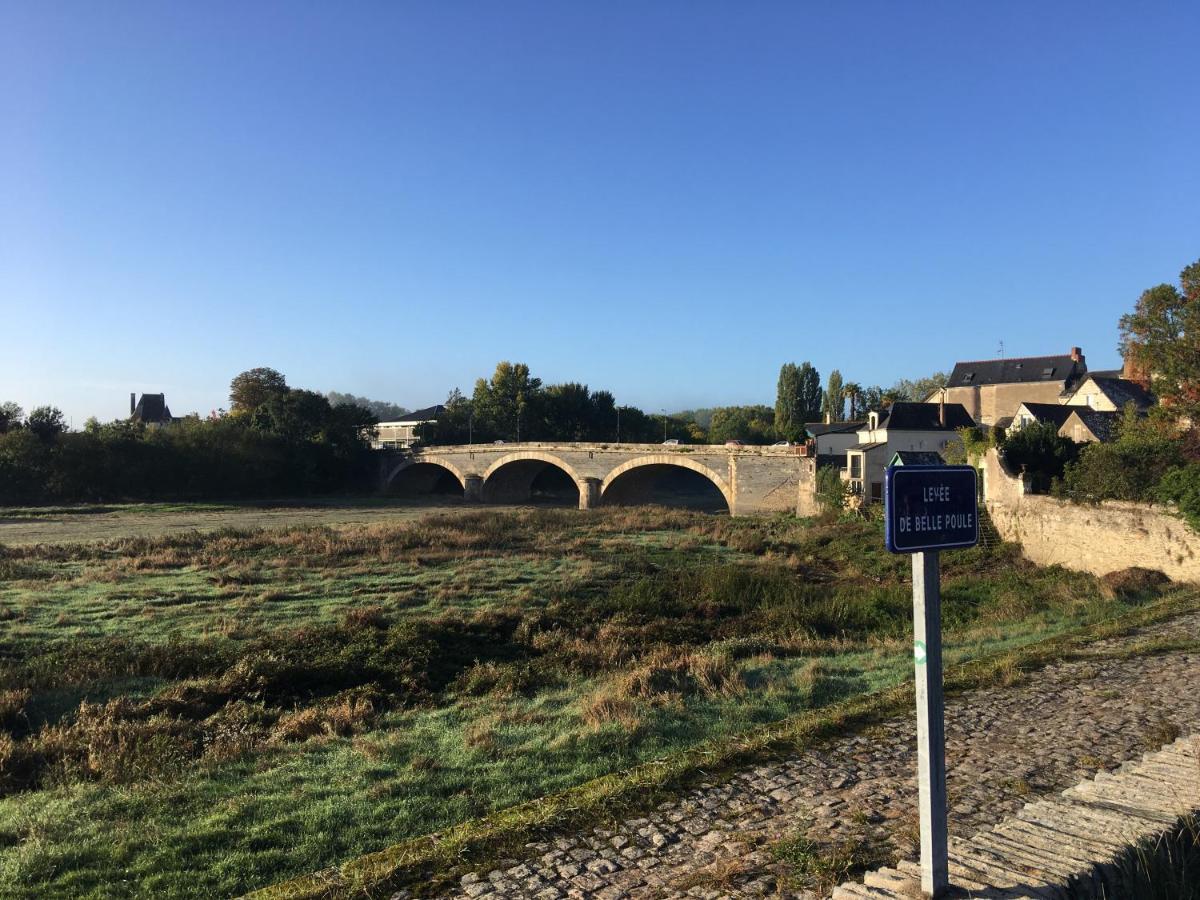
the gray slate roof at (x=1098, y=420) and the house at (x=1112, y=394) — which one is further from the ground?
the house at (x=1112, y=394)

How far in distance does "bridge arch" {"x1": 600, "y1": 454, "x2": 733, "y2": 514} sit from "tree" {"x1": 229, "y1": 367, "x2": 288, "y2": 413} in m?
43.7

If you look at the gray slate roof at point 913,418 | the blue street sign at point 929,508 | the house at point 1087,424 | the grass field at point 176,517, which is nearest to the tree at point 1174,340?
the house at point 1087,424

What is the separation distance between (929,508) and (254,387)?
282 feet

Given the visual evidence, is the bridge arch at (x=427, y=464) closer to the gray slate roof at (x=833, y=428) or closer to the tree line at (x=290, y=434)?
the tree line at (x=290, y=434)

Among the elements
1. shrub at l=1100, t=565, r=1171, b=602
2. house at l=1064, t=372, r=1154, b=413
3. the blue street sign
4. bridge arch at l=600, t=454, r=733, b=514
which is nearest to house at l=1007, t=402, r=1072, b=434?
house at l=1064, t=372, r=1154, b=413

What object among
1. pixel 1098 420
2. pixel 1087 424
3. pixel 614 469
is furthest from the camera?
pixel 614 469

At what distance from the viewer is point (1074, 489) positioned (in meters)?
20.2

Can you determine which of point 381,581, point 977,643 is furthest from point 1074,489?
point 381,581

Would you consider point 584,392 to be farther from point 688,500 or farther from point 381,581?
point 381,581

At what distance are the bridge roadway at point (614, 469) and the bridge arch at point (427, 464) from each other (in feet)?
0.26

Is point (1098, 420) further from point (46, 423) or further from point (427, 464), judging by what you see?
point (46, 423)

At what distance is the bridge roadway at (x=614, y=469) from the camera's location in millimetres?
41031

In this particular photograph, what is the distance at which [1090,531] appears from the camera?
19.2 metres

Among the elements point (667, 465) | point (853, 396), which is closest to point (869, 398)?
point (853, 396)
